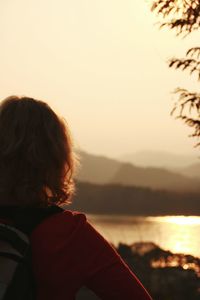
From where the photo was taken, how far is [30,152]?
9.11 ft

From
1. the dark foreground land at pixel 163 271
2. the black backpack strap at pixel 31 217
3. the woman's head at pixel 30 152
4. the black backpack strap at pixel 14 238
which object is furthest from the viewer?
the dark foreground land at pixel 163 271

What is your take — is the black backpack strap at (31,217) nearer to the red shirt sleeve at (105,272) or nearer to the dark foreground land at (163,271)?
the red shirt sleeve at (105,272)

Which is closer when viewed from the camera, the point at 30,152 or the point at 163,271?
the point at 30,152

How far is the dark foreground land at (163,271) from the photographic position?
11.1m

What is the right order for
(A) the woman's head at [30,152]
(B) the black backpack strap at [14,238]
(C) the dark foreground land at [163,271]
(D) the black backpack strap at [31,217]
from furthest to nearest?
(C) the dark foreground land at [163,271]
(A) the woman's head at [30,152]
(D) the black backpack strap at [31,217]
(B) the black backpack strap at [14,238]

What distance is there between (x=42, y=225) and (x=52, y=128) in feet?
1.21

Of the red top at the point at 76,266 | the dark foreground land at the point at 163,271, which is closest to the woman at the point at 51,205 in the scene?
the red top at the point at 76,266

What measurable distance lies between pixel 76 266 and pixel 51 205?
249mm

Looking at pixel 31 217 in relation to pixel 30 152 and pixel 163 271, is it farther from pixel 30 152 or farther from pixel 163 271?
pixel 163 271

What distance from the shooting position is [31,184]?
2826 millimetres

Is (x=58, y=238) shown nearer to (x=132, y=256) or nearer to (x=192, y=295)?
(x=192, y=295)

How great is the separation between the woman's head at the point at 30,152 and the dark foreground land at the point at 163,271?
724 centimetres

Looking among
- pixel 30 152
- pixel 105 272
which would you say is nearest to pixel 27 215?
pixel 30 152

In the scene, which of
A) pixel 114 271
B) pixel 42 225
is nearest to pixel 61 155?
pixel 42 225
